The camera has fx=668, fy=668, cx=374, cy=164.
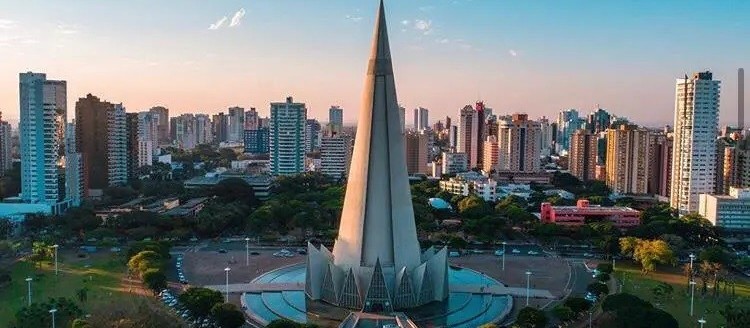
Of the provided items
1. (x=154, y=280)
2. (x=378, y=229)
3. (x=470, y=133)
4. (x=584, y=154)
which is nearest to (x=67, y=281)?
(x=154, y=280)

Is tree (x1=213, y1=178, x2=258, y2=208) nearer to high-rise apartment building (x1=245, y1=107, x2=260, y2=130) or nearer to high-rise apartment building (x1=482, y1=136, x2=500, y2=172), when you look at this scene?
high-rise apartment building (x1=482, y1=136, x2=500, y2=172)

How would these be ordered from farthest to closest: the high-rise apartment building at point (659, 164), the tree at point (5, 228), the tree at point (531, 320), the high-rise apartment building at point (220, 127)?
the high-rise apartment building at point (220, 127) → the high-rise apartment building at point (659, 164) → the tree at point (5, 228) → the tree at point (531, 320)

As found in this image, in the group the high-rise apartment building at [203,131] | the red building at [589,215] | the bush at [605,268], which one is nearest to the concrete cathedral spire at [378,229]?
the bush at [605,268]

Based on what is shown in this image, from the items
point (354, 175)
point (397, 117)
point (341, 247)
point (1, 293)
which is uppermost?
point (397, 117)

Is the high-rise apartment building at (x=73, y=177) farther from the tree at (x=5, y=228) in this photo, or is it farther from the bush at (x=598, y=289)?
the bush at (x=598, y=289)

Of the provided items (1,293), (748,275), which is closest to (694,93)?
(748,275)

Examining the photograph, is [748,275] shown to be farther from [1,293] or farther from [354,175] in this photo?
[1,293]

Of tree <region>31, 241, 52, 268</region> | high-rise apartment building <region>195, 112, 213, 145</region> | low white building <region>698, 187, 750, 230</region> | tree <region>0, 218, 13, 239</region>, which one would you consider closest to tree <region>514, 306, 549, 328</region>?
tree <region>31, 241, 52, 268</region>
